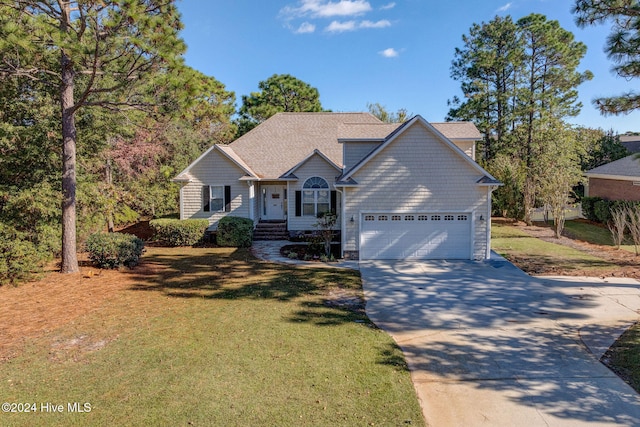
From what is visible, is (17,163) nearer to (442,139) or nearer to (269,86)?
(442,139)

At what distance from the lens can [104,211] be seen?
14945mm

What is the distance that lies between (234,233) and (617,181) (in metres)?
24.2

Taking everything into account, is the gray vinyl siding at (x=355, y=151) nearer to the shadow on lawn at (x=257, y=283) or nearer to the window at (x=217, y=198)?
the shadow on lawn at (x=257, y=283)

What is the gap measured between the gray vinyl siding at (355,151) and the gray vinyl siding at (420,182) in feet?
5.56

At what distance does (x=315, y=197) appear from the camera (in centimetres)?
1945

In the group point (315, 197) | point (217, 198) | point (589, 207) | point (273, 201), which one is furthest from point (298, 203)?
point (589, 207)

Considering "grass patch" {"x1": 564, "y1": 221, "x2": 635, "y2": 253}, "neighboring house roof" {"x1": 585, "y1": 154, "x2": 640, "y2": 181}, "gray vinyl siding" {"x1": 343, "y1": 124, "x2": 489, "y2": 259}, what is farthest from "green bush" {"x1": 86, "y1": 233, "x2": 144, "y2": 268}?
"neighboring house roof" {"x1": 585, "y1": 154, "x2": 640, "y2": 181}

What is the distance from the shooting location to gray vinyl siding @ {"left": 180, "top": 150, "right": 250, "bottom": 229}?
63.4 ft

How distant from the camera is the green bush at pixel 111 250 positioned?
12.5 m

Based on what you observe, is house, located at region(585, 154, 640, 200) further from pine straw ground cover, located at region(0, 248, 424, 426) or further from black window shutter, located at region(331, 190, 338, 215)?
pine straw ground cover, located at region(0, 248, 424, 426)

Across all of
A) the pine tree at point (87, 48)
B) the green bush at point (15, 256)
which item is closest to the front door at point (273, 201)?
the pine tree at point (87, 48)

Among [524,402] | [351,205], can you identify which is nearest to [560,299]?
[524,402]

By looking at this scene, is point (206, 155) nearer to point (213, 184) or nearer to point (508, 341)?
point (213, 184)

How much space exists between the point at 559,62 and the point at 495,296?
24.0 metres
